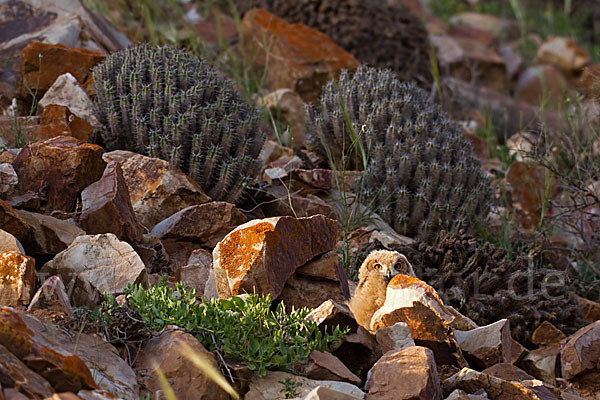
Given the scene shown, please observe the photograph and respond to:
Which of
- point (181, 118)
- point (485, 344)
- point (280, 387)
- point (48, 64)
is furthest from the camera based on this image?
point (48, 64)

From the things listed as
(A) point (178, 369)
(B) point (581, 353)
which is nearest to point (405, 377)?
(A) point (178, 369)

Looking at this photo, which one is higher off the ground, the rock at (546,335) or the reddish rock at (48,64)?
the reddish rock at (48,64)

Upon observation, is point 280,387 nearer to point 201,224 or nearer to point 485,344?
point 485,344

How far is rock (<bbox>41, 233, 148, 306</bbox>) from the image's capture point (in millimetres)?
3334

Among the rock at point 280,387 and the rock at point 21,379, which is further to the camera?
the rock at point 280,387

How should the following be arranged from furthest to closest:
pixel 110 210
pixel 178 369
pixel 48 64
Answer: pixel 48 64 < pixel 110 210 < pixel 178 369

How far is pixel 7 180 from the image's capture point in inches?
158

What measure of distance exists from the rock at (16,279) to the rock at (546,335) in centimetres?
292

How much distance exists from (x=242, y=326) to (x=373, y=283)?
0.90 meters

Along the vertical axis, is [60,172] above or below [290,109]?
above

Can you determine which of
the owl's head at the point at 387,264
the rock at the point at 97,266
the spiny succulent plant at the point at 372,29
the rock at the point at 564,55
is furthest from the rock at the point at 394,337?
the rock at the point at 564,55

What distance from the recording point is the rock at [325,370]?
288 centimetres

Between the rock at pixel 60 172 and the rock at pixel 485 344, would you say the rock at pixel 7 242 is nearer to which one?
the rock at pixel 60 172

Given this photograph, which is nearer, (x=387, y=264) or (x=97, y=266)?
(x=97, y=266)
